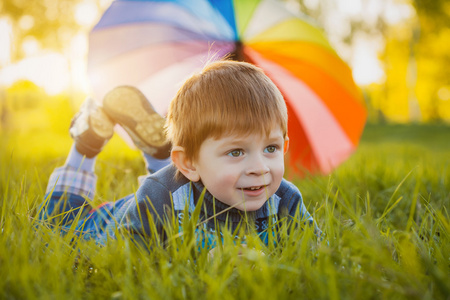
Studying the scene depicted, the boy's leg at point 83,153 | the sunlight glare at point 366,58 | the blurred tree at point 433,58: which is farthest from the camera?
the sunlight glare at point 366,58

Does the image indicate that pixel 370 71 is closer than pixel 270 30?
No

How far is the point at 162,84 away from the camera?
10.8 feet

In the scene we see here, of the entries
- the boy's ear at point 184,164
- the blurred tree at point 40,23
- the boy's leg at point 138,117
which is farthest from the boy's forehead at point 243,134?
the blurred tree at point 40,23

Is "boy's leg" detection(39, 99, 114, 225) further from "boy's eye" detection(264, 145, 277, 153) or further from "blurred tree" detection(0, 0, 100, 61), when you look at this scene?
"blurred tree" detection(0, 0, 100, 61)

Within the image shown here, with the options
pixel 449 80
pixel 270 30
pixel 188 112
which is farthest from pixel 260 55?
pixel 449 80

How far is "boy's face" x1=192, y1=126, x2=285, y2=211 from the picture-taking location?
1.50 m

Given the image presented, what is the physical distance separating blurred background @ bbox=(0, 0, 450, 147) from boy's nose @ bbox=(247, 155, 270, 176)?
233 cm

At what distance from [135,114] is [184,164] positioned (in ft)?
2.78

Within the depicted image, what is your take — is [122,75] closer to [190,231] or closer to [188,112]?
[188,112]

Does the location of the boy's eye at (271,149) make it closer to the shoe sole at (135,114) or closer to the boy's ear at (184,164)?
the boy's ear at (184,164)

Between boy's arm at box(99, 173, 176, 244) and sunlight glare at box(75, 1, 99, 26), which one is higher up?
sunlight glare at box(75, 1, 99, 26)

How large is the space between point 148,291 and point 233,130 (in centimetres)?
71

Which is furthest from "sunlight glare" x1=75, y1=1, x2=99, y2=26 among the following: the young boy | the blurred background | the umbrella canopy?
the young boy

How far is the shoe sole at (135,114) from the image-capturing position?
236 cm
